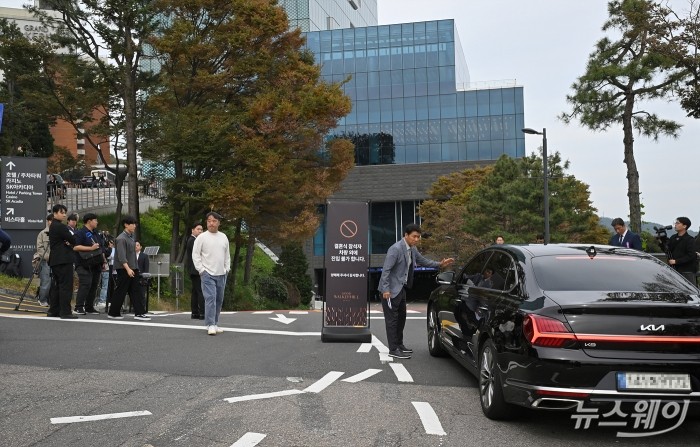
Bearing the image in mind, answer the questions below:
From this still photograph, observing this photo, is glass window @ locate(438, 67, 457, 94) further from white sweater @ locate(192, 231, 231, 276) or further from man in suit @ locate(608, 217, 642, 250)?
white sweater @ locate(192, 231, 231, 276)

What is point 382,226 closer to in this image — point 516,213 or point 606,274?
point 516,213

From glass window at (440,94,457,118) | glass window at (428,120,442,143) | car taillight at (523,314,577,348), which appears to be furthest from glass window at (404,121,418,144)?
car taillight at (523,314,577,348)

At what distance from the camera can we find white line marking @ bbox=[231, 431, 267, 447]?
472cm

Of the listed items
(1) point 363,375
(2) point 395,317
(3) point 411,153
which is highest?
(3) point 411,153

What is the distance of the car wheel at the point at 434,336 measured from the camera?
8.45m

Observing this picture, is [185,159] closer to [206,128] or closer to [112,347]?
[206,128]

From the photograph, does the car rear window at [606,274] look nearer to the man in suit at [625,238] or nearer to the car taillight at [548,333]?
the car taillight at [548,333]

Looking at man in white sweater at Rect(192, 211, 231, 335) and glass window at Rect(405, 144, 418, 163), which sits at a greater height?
glass window at Rect(405, 144, 418, 163)

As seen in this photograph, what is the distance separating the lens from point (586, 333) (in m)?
4.77

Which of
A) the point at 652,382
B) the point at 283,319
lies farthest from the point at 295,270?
the point at 652,382

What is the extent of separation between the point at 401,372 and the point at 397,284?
1.25m

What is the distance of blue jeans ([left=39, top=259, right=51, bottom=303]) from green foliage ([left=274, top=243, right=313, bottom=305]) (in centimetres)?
2266

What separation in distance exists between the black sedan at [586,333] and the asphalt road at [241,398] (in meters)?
0.47

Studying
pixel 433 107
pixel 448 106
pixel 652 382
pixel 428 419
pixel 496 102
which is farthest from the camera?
pixel 433 107
